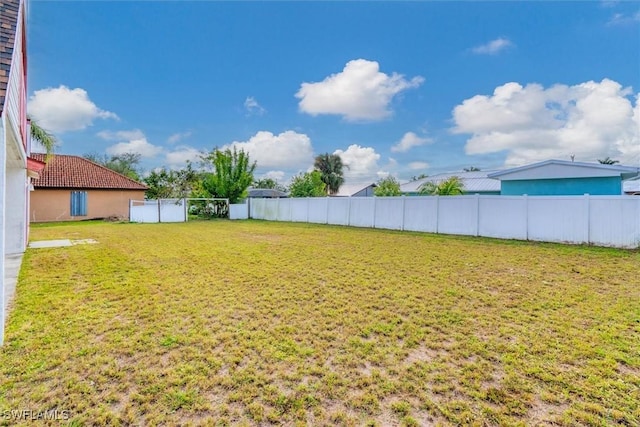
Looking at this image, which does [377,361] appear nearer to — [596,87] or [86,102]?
[596,87]

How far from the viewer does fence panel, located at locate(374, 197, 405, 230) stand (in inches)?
578

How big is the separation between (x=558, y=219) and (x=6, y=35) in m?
13.1

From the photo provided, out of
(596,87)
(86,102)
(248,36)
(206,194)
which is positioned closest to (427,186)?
(596,87)

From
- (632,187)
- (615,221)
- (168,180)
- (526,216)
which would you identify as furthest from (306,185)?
(632,187)

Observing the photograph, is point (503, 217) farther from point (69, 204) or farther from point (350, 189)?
point (350, 189)

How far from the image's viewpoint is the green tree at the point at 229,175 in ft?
79.5

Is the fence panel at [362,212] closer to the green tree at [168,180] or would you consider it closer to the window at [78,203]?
the green tree at [168,180]

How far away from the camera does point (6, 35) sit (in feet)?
12.2

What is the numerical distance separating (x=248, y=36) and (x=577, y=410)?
1709cm

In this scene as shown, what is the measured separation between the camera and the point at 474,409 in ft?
7.54

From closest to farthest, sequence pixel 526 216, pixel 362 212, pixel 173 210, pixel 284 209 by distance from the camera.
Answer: pixel 526 216 < pixel 362 212 < pixel 173 210 < pixel 284 209

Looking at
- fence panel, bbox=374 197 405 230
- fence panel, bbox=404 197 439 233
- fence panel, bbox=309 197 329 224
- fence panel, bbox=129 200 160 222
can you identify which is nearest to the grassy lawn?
fence panel, bbox=404 197 439 233

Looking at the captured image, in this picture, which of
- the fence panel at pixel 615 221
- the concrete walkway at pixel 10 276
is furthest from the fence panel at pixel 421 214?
the concrete walkway at pixel 10 276

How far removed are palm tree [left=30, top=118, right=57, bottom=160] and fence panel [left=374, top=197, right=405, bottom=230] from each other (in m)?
13.7
